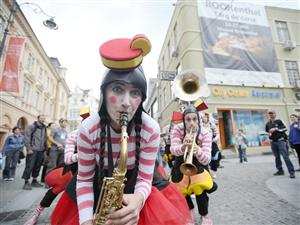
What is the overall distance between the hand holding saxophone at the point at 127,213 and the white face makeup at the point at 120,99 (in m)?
0.49

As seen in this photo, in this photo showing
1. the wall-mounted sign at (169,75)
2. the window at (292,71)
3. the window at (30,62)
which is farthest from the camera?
the window at (30,62)

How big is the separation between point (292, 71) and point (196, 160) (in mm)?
17007

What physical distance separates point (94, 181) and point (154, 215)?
487mm

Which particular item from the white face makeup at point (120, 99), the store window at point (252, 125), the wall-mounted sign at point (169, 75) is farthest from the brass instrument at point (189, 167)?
the store window at point (252, 125)

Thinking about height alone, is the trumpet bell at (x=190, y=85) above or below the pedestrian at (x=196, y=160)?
above

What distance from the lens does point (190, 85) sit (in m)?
4.01

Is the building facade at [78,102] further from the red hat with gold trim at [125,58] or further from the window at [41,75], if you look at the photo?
the red hat with gold trim at [125,58]

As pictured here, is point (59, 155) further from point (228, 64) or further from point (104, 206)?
point (228, 64)

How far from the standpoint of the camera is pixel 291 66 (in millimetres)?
14734

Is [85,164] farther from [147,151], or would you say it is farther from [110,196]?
[147,151]

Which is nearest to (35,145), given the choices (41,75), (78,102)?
(41,75)

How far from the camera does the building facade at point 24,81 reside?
28.7ft

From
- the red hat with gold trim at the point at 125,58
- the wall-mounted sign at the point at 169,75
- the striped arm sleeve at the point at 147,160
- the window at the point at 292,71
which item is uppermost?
the window at the point at 292,71

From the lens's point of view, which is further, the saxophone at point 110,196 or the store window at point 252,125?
the store window at point 252,125
